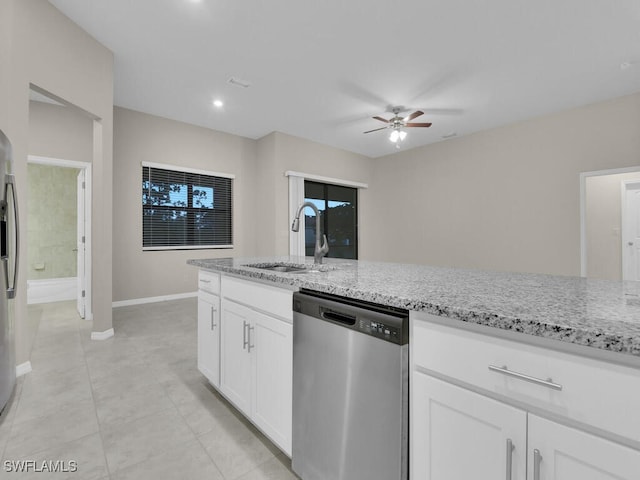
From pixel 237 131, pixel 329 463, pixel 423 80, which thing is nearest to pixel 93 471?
pixel 329 463

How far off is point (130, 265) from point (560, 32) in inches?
228

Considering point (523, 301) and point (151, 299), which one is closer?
point (523, 301)

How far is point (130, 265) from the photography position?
15.3 ft

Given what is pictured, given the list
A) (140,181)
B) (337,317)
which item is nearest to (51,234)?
(140,181)

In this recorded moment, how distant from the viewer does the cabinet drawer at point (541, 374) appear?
0.59m

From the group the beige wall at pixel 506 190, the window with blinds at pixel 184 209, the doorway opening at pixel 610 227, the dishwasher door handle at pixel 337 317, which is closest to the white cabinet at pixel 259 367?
the dishwasher door handle at pixel 337 317

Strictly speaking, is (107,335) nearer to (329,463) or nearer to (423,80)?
(329,463)

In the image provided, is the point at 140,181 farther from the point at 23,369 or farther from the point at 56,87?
the point at 23,369

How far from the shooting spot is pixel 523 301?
897 millimetres

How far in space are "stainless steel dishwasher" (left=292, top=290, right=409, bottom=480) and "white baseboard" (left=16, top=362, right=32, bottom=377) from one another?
2374 mm

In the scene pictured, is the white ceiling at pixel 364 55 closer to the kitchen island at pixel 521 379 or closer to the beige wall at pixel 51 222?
the beige wall at pixel 51 222

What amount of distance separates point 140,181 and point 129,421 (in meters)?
3.87

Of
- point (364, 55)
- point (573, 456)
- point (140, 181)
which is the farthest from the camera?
point (140, 181)

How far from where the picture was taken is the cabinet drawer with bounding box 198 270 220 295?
197cm
